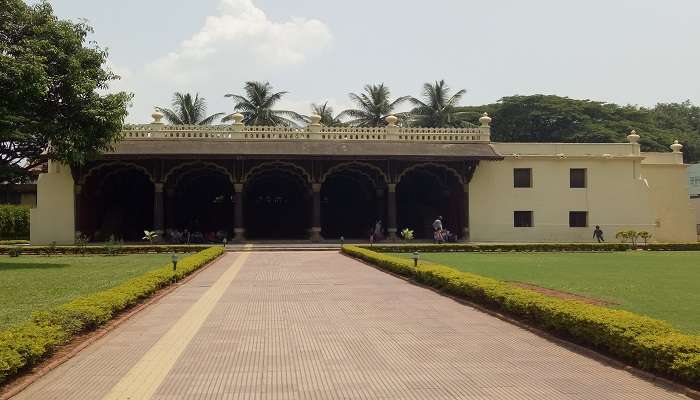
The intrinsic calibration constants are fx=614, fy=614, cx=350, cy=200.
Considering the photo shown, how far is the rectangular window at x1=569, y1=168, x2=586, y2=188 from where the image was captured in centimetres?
3481

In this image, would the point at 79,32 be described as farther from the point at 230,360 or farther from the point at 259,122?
the point at 259,122

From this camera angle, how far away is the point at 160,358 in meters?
6.94

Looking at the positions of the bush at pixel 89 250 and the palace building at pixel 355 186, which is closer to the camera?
the bush at pixel 89 250

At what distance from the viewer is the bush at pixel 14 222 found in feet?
126

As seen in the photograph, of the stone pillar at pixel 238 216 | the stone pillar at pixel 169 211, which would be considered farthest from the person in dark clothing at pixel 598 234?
the stone pillar at pixel 169 211

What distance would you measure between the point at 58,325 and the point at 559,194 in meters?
30.9

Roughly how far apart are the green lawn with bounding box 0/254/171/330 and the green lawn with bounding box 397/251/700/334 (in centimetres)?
926

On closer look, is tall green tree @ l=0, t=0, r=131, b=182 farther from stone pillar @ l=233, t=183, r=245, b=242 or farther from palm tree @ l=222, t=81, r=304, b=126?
palm tree @ l=222, t=81, r=304, b=126

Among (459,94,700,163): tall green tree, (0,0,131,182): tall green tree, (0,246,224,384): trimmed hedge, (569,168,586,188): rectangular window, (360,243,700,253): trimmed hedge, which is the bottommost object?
(360,243,700,253): trimmed hedge

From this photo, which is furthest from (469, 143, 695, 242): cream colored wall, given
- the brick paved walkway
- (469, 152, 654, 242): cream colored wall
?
the brick paved walkway

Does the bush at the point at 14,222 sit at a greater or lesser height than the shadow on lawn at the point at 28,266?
greater

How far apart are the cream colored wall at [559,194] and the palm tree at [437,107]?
64.3 ft

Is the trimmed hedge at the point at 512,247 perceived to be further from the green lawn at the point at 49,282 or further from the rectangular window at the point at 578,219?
the green lawn at the point at 49,282

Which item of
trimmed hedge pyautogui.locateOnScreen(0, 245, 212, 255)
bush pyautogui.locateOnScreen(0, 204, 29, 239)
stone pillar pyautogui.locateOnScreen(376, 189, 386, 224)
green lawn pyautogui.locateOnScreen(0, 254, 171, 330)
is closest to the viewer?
green lawn pyautogui.locateOnScreen(0, 254, 171, 330)
